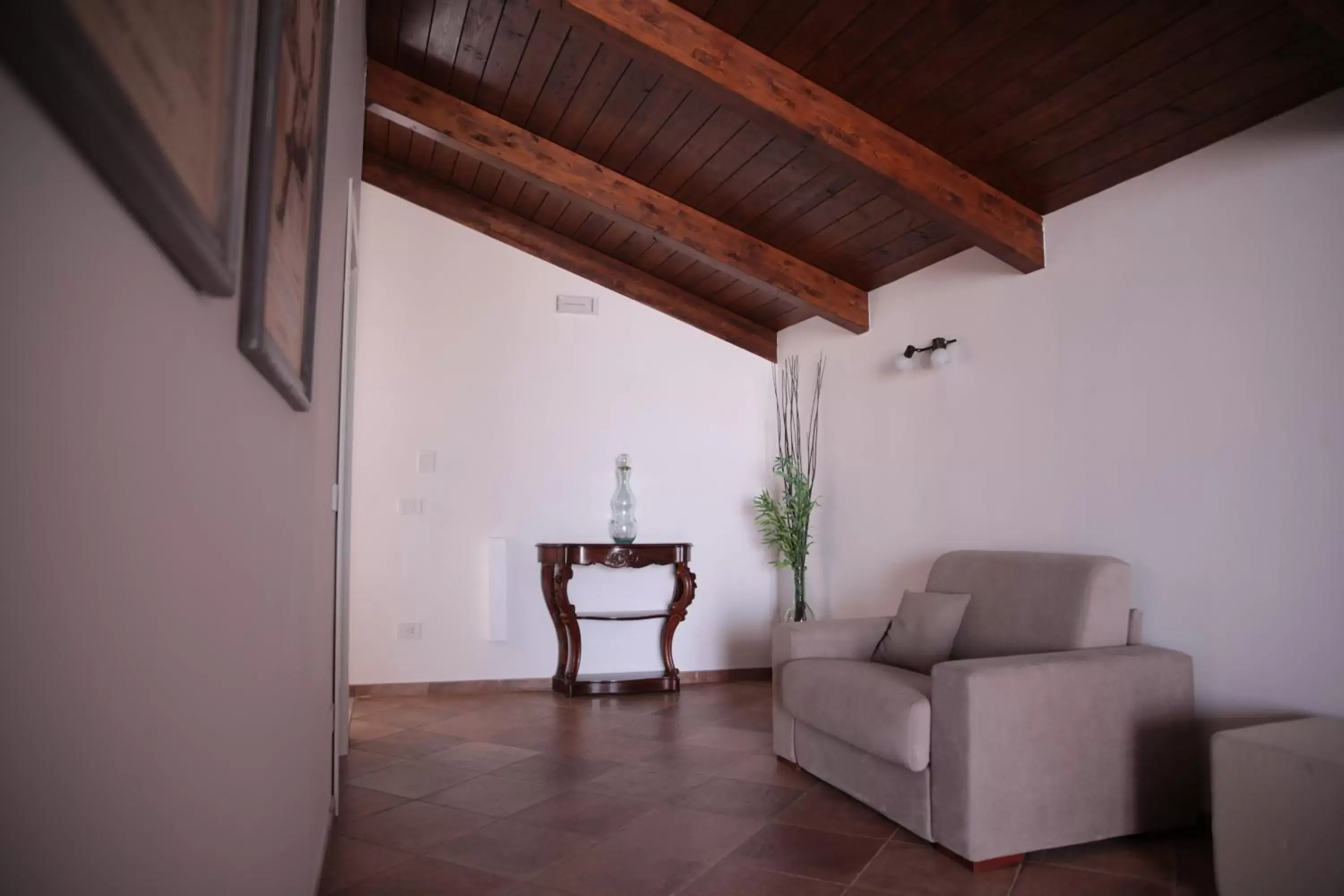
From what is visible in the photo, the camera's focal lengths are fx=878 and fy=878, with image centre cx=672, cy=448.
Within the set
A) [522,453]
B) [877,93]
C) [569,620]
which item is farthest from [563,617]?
[877,93]

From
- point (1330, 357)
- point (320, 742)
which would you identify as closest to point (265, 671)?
point (320, 742)

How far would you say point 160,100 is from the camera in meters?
0.55

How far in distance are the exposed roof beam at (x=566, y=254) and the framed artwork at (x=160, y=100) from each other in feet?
16.0

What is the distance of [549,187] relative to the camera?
458 cm

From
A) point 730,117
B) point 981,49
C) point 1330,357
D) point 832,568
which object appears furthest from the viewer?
point 832,568

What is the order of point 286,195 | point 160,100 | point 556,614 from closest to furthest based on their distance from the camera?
point 160,100
point 286,195
point 556,614

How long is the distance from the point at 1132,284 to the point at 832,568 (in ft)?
8.04

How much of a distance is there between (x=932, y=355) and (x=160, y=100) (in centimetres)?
421

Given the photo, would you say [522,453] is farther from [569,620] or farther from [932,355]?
[932,355]

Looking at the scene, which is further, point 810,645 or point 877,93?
point 810,645

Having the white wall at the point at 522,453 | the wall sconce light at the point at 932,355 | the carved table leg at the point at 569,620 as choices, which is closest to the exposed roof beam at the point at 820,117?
the wall sconce light at the point at 932,355

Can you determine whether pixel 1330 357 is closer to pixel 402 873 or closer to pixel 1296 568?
pixel 1296 568

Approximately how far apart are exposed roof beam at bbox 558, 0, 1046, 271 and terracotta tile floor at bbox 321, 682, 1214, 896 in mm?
2363

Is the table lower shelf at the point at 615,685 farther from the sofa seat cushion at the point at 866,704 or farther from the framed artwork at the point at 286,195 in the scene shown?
the framed artwork at the point at 286,195
